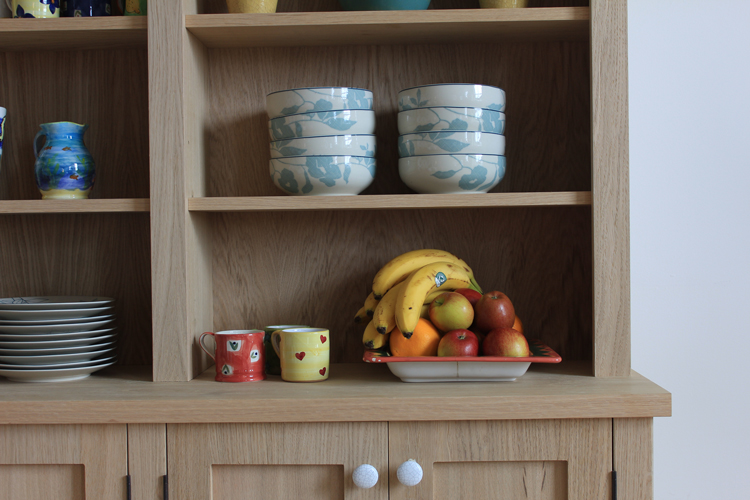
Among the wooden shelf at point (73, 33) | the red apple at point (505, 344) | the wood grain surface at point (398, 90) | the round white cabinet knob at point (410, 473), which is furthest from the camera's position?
the wood grain surface at point (398, 90)

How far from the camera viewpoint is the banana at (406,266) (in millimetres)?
1234

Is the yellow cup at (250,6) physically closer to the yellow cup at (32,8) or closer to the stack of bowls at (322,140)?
the stack of bowls at (322,140)

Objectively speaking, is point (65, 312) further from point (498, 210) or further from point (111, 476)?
point (498, 210)

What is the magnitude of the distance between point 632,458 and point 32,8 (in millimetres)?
1442

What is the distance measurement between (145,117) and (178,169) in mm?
319

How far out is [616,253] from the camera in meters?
1.13

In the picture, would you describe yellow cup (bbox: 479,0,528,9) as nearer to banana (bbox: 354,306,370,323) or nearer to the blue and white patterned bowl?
the blue and white patterned bowl

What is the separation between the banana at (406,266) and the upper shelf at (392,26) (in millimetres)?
468

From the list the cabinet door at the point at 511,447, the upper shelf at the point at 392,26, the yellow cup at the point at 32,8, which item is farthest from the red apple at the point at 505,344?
the yellow cup at the point at 32,8

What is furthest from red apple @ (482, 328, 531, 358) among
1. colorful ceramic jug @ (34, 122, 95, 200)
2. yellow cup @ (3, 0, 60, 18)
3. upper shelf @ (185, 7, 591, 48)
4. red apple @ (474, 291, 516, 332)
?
yellow cup @ (3, 0, 60, 18)

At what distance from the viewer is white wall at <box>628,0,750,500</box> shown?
4.60 feet

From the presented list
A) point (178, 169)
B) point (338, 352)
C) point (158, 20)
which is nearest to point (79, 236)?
point (178, 169)

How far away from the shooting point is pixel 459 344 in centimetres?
110

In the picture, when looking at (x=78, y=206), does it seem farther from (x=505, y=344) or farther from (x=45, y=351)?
(x=505, y=344)
